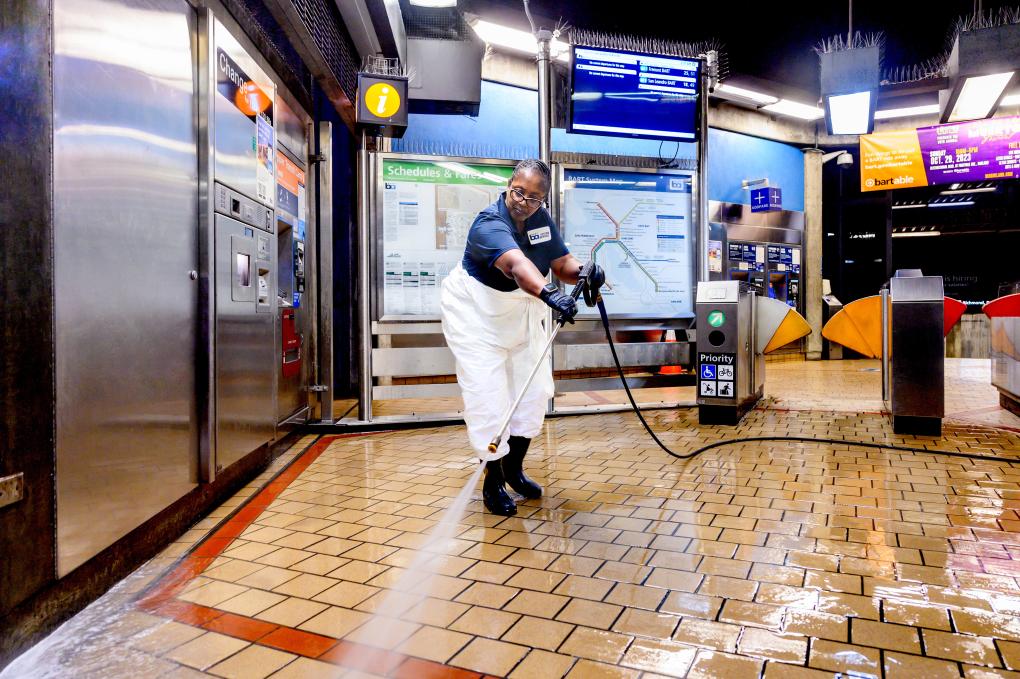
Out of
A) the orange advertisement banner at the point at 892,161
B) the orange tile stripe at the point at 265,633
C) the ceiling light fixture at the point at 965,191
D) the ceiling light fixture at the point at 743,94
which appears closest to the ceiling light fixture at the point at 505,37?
the ceiling light fixture at the point at 743,94

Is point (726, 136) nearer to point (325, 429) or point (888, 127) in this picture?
point (888, 127)

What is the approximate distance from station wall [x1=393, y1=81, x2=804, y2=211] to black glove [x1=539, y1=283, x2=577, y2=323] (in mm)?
3070

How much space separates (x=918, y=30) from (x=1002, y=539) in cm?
929

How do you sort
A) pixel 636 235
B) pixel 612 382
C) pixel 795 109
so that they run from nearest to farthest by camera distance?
pixel 612 382
pixel 636 235
pixel 795 109

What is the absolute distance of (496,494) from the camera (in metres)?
2.83

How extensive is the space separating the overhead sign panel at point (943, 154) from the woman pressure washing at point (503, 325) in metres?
9.86

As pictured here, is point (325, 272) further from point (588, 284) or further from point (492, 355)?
point (588, 284)

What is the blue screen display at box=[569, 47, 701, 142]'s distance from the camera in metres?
5.34

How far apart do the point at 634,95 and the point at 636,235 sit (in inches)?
47.9

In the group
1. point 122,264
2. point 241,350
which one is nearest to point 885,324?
point 241,350

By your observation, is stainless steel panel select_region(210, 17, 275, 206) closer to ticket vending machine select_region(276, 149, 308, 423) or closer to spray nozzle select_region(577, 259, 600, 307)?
ticket vending machine select_region(276, 149, 308, 423)

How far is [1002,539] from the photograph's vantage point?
7.77ft

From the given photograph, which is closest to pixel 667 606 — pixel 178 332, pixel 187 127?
pixel 178 332

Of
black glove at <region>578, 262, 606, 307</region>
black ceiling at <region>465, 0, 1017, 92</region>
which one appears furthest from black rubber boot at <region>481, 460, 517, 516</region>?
black ceiling at <region>465, 0, 1017, 92</region>
